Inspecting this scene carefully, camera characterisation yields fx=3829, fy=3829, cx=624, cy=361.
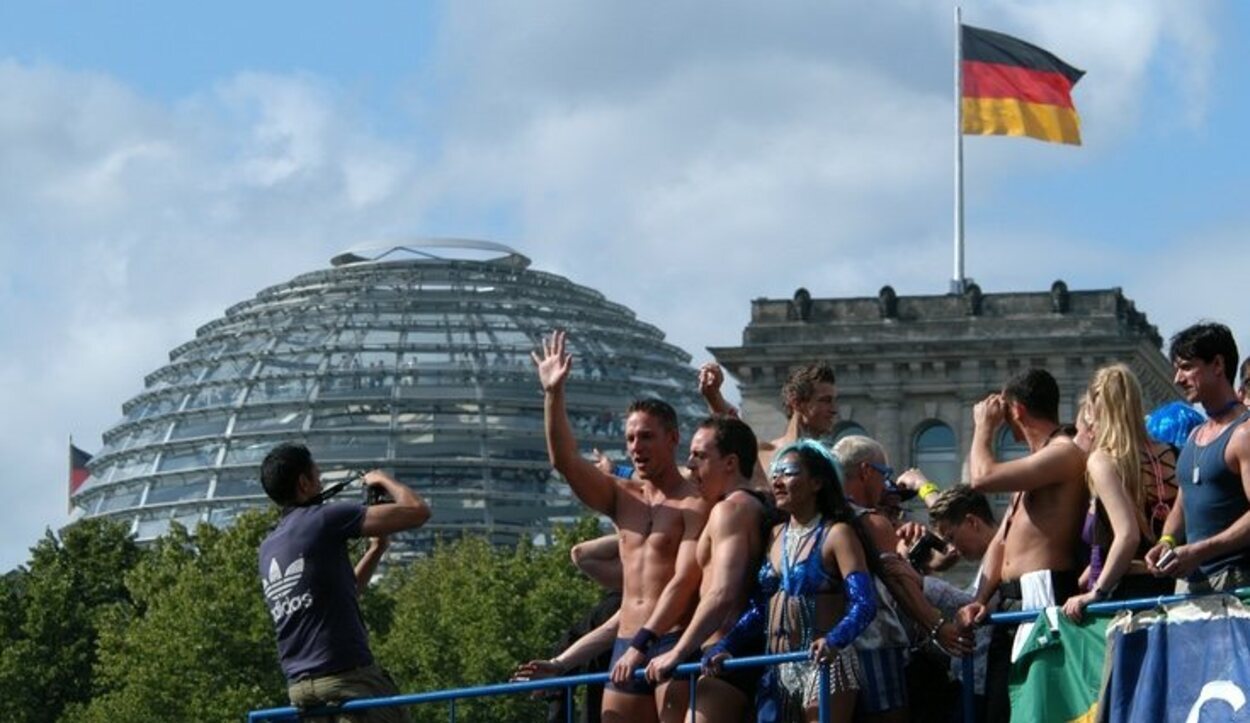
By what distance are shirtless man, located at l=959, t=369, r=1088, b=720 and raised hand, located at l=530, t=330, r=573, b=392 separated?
209 cm

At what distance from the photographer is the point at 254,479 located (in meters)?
147

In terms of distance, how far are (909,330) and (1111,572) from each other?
8648 cm

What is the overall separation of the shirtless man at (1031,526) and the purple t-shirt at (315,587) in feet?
9.70

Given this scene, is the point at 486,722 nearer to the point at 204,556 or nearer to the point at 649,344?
the point at 204,556

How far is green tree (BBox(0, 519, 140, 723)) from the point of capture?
88.8 meters

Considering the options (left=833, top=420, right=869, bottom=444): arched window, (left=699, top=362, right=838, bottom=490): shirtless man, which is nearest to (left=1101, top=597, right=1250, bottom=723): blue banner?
(left=699, top=362, right=838, bottom=490): shirtless man

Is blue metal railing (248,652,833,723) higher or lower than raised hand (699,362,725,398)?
lower

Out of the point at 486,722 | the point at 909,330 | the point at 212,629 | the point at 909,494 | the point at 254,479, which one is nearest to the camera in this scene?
the point at 909,494

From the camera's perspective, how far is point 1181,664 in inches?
623

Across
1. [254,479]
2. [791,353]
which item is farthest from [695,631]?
[254,479]

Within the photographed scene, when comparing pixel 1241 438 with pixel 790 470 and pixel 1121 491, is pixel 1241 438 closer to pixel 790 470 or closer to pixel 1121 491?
pixel 1121 491

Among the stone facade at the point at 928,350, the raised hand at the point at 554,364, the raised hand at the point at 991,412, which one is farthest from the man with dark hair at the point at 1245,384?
the stone facade at the point at 928,350

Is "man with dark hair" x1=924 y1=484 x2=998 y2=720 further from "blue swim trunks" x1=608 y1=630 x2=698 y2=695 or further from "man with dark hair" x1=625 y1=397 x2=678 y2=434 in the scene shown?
"man with dark hair" x1=625 y1=397 x2=678 y2=434

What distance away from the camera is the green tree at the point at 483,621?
9012 cm
